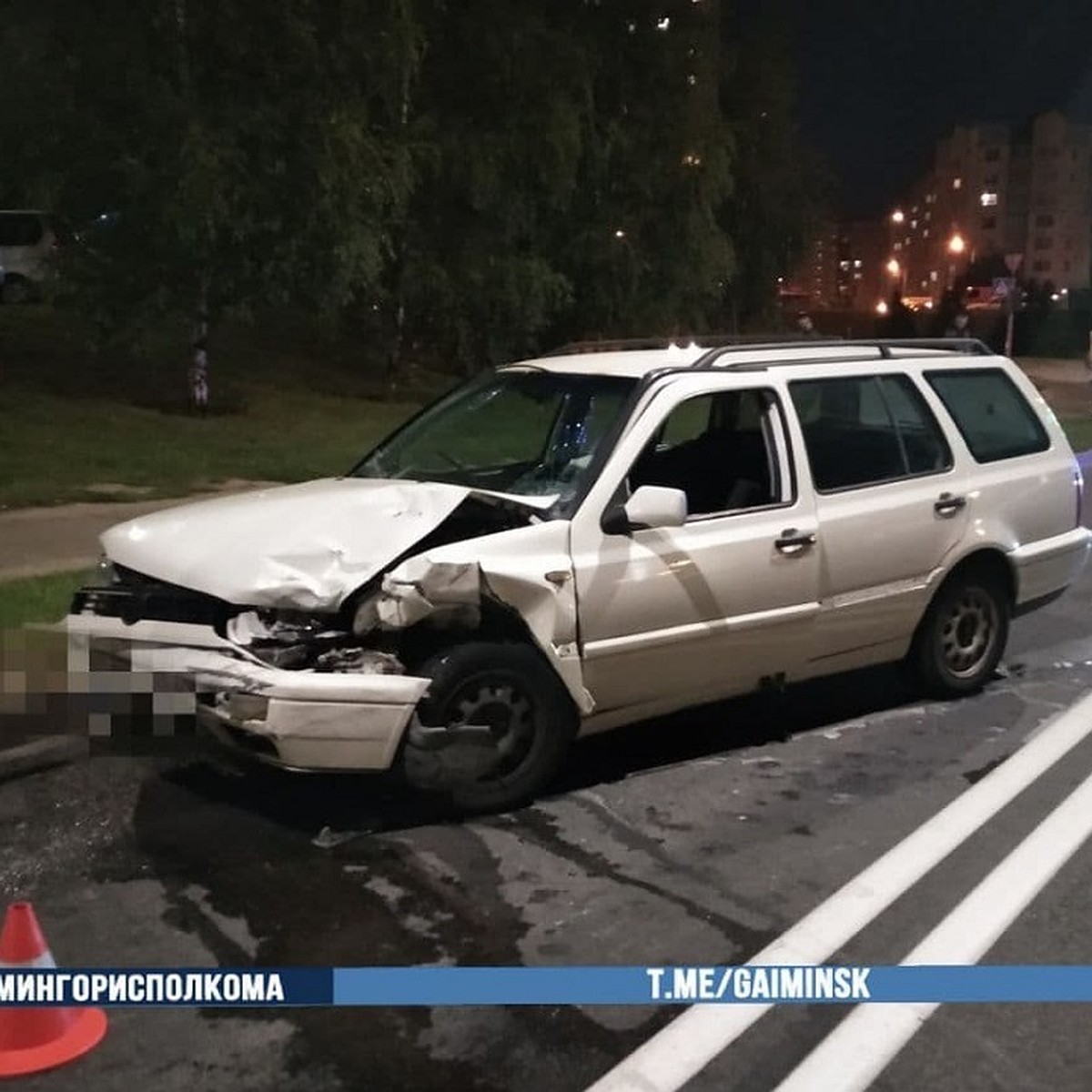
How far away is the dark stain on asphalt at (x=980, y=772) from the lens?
17.9 feet

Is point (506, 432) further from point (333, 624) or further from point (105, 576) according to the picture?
point (105, 576)

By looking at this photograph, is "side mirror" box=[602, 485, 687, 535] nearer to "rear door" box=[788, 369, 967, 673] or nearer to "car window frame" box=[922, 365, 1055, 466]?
"rear door" box=[788, 369, 967, 673]

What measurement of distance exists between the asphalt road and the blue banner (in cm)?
6

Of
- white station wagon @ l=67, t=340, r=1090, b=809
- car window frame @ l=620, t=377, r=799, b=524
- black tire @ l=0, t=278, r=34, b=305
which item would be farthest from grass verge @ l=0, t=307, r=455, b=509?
car window frame @ l=620, t=377, r=799, b=524

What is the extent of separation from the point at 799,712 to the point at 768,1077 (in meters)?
3.39

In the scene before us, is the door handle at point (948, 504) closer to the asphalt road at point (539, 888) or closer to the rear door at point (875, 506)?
the rear door at point (875, 506)

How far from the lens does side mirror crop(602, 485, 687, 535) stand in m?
5.07

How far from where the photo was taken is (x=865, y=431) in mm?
6176

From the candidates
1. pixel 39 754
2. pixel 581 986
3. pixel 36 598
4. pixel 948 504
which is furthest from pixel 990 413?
pixel 36 598

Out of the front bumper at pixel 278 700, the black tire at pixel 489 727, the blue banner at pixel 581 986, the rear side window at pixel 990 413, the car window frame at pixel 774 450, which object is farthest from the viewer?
the rear side window at pixel 990 413

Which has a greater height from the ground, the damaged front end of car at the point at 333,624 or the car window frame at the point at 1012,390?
the car window frame at the point at 1012,390

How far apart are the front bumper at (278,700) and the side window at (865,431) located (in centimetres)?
226

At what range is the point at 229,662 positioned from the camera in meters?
4.56

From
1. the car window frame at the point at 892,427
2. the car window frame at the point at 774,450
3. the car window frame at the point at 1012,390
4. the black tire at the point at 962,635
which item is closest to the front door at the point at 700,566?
the car window frame at the point at 774,450
